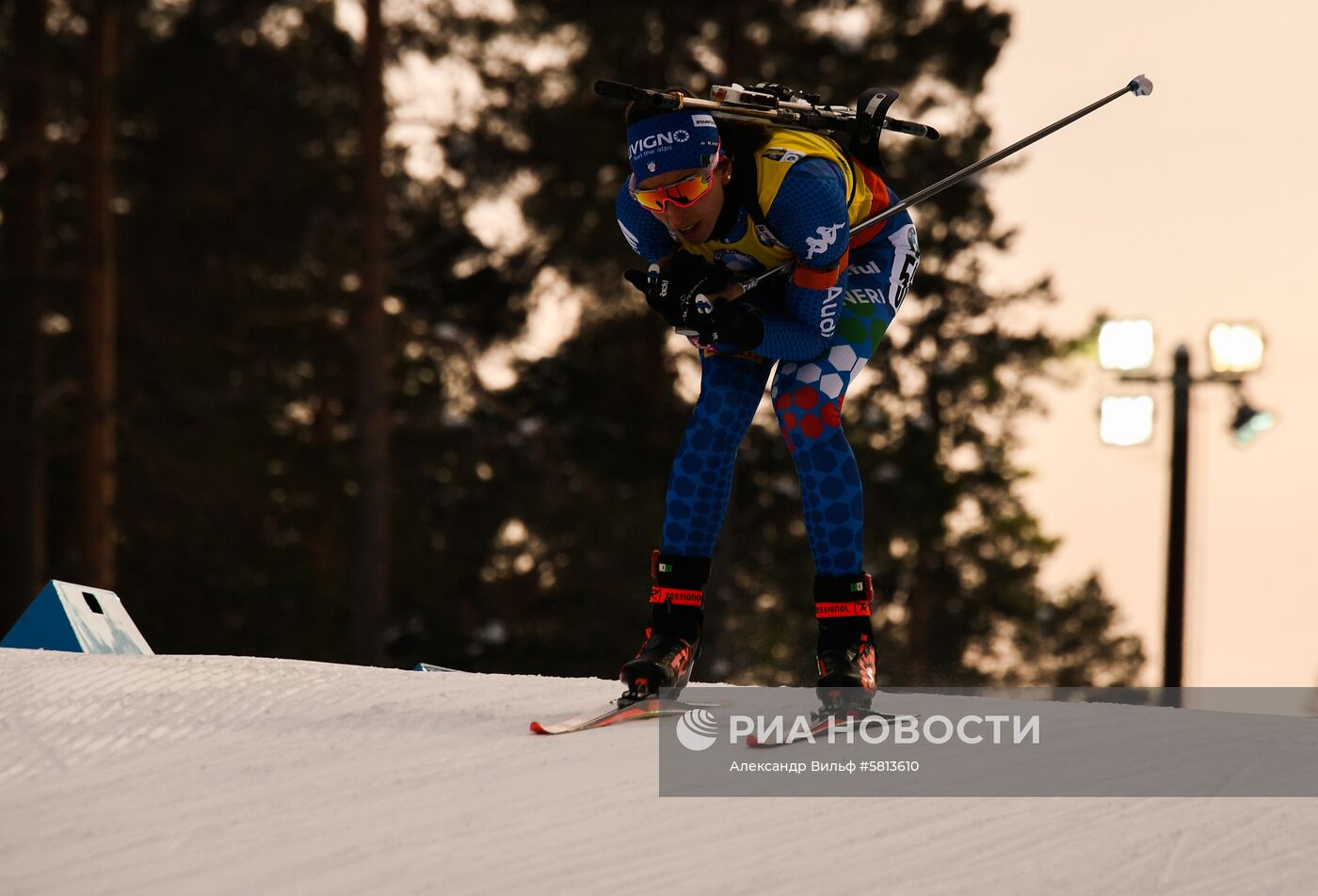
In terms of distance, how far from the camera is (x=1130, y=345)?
12.6 m

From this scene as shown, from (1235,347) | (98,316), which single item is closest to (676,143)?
(1235,347)

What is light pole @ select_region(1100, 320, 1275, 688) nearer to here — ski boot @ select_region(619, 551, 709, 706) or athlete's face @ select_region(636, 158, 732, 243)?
ski boot @ select_region(619, 551, 709, 706)

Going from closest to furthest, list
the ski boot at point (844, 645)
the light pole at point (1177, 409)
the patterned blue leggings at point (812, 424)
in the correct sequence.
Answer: the ski boot at point (844, 645) → the patterned blue leggings at point (812, 424) → the light pole at point (1177, 409)

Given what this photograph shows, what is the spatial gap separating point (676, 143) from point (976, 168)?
115cm

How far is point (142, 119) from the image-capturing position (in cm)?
1944

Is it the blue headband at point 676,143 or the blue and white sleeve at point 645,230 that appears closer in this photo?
the blue headband at point 676,143

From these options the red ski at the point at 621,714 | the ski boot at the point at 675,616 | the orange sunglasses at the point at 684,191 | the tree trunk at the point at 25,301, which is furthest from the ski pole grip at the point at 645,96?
the tree trunk at the point at 25,301

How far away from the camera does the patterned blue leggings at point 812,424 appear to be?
4.76 metres

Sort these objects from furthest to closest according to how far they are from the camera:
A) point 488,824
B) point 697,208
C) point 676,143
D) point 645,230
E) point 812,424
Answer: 1. point 645,230
2. point 812,424
3. point 697,208
4. point 676,143
5. point 488,824

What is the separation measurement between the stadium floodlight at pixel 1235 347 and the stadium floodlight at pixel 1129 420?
566 mm

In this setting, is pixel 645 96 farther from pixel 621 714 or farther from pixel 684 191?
pixel 621 714

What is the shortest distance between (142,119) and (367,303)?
4684mm

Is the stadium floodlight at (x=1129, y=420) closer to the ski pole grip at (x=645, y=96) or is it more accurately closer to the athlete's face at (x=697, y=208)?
the athlete's face at (x=697, y=208)

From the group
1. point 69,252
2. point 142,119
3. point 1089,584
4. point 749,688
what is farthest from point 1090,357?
point 1089,584
